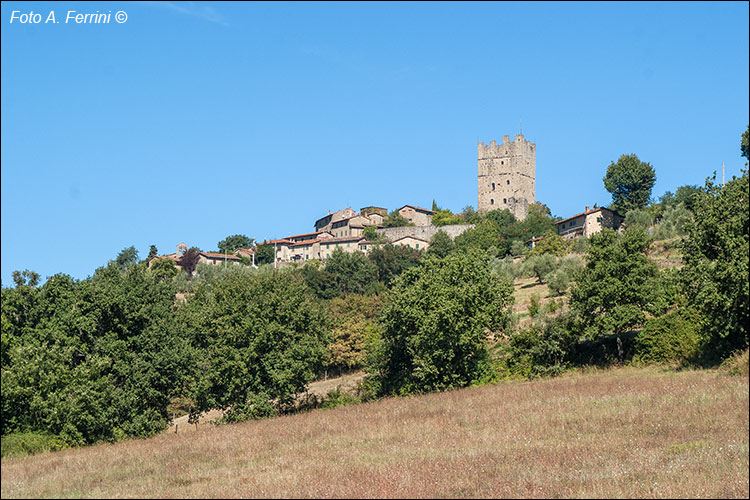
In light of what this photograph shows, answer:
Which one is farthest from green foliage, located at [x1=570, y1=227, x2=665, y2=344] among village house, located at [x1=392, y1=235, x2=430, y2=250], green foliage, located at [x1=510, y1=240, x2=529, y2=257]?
village house, located at [x1=392, y1=235, x2=430, y2=250]

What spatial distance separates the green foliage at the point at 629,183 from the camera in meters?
99.3

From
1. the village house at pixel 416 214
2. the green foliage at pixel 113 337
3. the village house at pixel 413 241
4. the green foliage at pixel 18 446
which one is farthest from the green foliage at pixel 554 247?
the green foliage at pixel 18 446

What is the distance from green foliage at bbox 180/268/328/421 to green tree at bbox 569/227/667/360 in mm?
12335

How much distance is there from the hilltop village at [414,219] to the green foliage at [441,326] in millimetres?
70773

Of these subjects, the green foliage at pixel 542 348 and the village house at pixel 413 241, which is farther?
the village house at pixel 413 241

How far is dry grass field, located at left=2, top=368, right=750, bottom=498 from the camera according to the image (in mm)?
8094

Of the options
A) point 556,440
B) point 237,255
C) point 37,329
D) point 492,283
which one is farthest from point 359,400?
point 237,255

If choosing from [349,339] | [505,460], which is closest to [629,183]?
[349,339]

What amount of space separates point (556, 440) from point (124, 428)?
1607 centimetres

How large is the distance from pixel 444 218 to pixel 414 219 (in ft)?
37.7

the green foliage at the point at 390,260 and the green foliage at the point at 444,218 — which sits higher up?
the green foliage at the point at 444,218

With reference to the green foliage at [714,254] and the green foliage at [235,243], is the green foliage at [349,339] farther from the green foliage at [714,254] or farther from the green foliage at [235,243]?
the green foliage at [235,243]

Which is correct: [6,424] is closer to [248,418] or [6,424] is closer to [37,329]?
[37,329]

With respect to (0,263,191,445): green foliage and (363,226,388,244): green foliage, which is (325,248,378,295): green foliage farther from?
(0,263,191,445): green foliage
